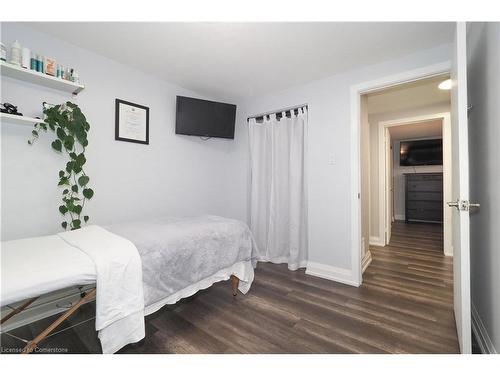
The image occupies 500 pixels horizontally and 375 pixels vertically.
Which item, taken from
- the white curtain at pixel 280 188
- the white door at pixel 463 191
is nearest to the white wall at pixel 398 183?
the white curtain at pixel 280 188

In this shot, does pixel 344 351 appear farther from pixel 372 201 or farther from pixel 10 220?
pixel 372 201

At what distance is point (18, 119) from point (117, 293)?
1505mm

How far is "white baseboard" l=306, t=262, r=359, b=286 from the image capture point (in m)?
2.45

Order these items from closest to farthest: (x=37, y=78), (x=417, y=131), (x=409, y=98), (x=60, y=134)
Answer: (x=37, y=78)
(x=60, y=134)
(x=409, y=98)
(x=417, y=131)

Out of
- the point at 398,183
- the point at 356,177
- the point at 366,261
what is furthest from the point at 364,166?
the point at 398,183

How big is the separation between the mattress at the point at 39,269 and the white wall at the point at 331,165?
2.27m

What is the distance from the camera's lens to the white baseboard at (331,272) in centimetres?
245

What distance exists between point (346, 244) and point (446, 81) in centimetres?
221

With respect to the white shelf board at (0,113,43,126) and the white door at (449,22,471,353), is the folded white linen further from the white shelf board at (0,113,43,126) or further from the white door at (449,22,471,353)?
the white door at (449,22,471,353)

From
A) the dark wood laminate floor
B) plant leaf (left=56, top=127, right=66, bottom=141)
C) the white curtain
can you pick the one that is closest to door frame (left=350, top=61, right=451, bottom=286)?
the dark wood laminate floor

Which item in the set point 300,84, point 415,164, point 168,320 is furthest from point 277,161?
point 415,164

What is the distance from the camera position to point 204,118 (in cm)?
297

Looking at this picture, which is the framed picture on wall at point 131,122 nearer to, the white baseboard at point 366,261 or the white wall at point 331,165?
the white wall at point 331,165

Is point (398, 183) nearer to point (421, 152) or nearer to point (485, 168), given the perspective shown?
point (421, 152)
